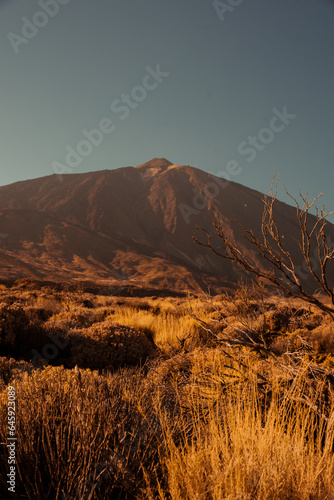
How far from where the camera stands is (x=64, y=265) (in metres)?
56.4

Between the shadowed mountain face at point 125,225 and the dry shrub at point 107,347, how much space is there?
3602 centimetres

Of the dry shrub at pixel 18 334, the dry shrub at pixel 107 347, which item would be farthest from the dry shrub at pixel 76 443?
the dry shrub at pixel 18 334

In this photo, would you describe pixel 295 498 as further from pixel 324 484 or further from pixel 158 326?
pixel 158 326

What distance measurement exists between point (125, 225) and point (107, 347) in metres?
86.8

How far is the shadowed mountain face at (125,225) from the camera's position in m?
56.6

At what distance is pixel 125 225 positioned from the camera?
91.3 m

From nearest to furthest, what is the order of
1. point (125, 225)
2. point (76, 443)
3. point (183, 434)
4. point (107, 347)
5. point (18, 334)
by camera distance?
point (76, 443), point (183, 434), point (107, 347), point (18, 334), point (125, 225)

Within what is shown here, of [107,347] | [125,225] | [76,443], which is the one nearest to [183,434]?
[76,443]

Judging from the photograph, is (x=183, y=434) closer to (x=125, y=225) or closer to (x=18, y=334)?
(x=18, y=334)

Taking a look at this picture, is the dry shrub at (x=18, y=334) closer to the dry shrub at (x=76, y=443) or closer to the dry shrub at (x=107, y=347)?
the dry shrub at (x=107, y=347)

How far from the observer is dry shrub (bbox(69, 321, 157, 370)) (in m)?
5.37

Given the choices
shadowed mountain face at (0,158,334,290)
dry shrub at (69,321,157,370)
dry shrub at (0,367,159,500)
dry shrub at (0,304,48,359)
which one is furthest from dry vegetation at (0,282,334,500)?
shadowed mountain face at (0,158,334,290)

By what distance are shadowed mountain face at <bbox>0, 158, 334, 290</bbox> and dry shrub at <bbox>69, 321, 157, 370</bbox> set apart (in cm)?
3602

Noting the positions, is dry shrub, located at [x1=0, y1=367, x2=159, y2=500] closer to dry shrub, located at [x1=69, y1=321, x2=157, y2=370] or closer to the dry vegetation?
the dry vegetation
